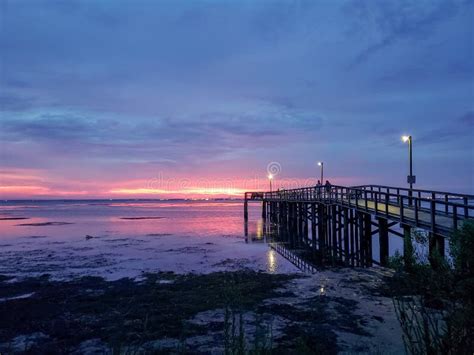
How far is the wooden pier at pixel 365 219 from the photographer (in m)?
11.6

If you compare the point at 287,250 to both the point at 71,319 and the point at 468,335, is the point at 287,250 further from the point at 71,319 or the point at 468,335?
the point at 468,335

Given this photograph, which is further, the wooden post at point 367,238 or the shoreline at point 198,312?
the wooden post at point 367,238

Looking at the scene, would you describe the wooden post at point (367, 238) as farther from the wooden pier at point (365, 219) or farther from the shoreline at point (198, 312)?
the shoreline at point (198, 312)

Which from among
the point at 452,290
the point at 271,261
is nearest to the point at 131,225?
the point at 271,261

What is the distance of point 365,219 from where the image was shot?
19.4 m

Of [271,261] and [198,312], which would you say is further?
[271,261]

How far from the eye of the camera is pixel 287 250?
23641 millimetres

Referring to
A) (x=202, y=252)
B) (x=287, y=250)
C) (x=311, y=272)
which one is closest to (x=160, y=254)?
(x=202, y=252)

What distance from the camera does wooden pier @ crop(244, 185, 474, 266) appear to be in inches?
456

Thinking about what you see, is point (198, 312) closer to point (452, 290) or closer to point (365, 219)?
point (452, 290)

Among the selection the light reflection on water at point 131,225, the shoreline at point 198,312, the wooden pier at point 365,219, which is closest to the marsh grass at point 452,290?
the wooden pier at point 365,219

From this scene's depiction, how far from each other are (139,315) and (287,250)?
14909 millimetres

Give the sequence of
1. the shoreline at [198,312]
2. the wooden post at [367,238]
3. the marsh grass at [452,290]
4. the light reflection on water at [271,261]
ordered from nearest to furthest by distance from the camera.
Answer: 1. the marsh grass at [452,290]
2. the shoreline at [198,312]
3. the light reflection on water at [271,261]
4. the wooden post at [367,238]

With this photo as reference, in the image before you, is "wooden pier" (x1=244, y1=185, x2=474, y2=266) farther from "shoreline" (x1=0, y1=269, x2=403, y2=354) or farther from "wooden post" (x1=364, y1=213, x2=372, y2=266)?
"shoreline" (x1=0, y1=269, x2=403, y2=354)
